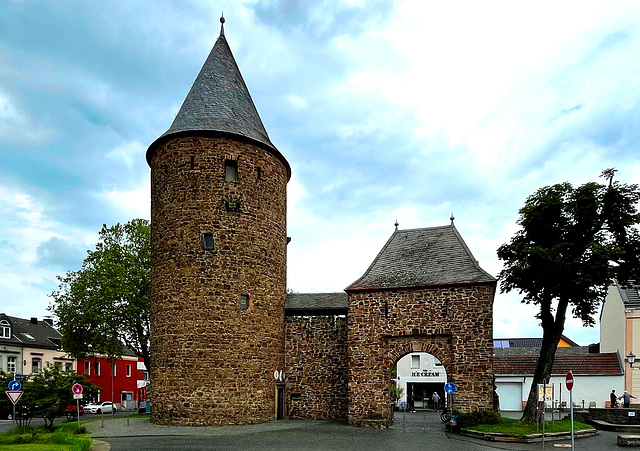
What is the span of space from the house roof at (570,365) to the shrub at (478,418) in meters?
16.3

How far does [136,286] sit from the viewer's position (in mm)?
34500

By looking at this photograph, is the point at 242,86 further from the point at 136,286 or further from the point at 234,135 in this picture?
the point at 136,286

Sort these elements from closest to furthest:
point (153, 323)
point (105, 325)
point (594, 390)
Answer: point (153, 323) < point (105, 325) < point (594, 390)

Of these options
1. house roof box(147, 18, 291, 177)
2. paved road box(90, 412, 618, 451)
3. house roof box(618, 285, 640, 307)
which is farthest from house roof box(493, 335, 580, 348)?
house roof box(147, 18, 291, 177)

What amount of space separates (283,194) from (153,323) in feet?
28.2

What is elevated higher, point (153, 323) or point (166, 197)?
point (166, 197)

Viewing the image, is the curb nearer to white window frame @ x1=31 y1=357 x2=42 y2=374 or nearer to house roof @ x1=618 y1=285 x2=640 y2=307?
house roof @ x1=618 y1=285 x2=640 y2=307

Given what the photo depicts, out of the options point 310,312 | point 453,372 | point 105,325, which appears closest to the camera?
point 453,372

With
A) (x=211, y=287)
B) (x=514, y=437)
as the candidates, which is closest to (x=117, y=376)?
(x=211, y=287)

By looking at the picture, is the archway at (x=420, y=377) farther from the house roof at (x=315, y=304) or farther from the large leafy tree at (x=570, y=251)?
the large leafy tree at (x=570, y=251)

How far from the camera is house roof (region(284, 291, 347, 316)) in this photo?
2750 cm

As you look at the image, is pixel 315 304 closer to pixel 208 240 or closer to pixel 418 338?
pixel 418 338

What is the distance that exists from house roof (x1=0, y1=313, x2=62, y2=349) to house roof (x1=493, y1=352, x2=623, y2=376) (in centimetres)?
3547

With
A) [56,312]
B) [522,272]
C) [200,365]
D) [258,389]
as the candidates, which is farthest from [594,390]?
[56,312]
